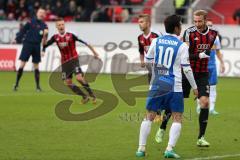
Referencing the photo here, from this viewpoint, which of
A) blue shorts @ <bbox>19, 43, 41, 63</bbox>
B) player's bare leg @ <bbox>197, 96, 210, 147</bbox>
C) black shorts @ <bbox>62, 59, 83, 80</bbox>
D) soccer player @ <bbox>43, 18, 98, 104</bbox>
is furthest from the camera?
blue shorts @ <bbox>19, 43, 41, 63</bbox>

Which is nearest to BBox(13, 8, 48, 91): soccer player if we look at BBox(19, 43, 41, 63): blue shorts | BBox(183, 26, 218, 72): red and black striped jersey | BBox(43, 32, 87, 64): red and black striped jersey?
BBox(19, 43, 41, 63): blue shorts

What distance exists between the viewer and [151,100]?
37.7 ft

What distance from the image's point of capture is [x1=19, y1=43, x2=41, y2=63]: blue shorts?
2311 centimetres

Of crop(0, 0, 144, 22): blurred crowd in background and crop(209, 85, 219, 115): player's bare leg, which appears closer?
crop(209, 85, 219, 115): player's bare leg

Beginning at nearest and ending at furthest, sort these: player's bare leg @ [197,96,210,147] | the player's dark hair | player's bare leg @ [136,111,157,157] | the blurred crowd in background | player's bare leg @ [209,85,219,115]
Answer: the player's dark hair < player's bare leg @ [136,111,157,157] < player's bare leg @ [197,96,210,147] < player's bare leg @ [209,85,219,115] < the blurred crowd in background

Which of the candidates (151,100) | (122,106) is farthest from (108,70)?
(151,100)

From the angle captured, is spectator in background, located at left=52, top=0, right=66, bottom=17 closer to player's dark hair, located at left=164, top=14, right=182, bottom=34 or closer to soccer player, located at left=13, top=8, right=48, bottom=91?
soccer player, located at left=13, top=8, right=48, bottom=91

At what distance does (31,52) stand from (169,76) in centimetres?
1233

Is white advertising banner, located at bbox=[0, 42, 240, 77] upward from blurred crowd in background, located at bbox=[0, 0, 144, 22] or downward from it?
downward

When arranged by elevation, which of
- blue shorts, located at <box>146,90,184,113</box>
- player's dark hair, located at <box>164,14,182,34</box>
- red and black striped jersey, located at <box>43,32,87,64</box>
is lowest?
red and black striped jersey, located at <box>43,32,87,64</box>

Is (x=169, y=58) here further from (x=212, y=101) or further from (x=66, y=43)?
(x=66, y=43)

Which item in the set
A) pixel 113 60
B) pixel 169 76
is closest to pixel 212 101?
pixel 169 76

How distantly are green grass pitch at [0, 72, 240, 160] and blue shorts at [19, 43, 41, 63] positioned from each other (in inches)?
81.0

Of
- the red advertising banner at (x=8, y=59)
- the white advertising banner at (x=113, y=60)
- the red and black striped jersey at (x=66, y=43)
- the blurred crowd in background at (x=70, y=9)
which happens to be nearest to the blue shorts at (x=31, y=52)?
the red and black striped jersey at (x=66, y=43)
